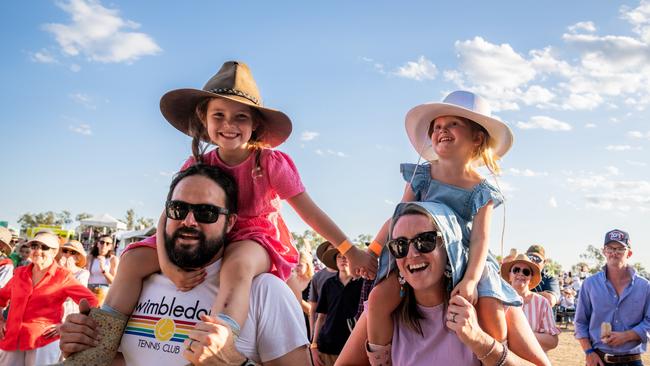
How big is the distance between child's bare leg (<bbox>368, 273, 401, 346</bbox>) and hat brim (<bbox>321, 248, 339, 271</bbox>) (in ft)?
13.2

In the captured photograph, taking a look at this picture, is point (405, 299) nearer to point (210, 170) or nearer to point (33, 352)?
point (210, 170)

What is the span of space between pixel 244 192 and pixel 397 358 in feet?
4.13

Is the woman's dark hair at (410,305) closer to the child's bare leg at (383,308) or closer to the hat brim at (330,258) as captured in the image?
the child's bare leg at (383,308)

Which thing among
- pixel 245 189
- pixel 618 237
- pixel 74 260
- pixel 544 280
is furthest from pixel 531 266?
pixel 74 260

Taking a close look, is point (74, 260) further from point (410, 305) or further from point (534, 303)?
point (410, 305)

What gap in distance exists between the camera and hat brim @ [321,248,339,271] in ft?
23.1

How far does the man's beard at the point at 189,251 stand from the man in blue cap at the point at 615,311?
5925mm

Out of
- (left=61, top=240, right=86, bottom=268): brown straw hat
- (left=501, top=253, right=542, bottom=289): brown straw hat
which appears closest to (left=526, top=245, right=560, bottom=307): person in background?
(left=501, top=253, right=542, bottom=289): brown straw hat

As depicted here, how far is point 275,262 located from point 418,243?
85 cm

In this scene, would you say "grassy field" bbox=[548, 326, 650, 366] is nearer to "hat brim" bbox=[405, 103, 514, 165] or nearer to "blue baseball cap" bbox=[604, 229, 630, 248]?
"blue baseball cap" bbox=[604, 229, 630, 248]

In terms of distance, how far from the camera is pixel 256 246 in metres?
Result: 3.04

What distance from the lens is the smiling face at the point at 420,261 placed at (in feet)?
9.24

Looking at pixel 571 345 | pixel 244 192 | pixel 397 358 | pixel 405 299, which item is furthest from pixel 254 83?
pixel 571 345

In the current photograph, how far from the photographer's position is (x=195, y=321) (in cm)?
292
